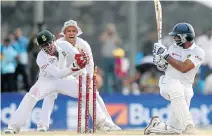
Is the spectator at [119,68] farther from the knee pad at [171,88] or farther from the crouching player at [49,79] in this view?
the knee pad at [171,88]

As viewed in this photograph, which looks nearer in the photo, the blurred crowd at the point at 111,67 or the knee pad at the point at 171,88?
the knee pad at the point at 171,88

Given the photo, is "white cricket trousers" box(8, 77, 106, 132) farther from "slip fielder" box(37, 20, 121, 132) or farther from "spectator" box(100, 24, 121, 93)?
"spectator" box(100, 24, 121, 93)

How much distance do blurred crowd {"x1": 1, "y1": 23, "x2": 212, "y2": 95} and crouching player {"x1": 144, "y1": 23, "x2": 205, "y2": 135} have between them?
712 centimetres

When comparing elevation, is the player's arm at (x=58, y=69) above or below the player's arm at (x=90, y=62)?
below

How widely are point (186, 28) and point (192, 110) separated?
650 centimetres

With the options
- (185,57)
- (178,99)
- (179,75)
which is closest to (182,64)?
(185,57)

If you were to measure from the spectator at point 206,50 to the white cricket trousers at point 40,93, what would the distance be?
23.2 ft

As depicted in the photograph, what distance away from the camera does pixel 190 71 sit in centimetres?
1625

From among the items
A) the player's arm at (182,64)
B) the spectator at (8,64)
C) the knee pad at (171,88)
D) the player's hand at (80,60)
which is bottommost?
the knee pad at (171,88)

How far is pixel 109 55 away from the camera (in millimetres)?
25000

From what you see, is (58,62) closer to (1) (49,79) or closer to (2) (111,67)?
(1) (49,79)

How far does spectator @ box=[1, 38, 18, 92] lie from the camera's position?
23.2 meters

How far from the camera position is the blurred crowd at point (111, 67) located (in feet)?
76.3

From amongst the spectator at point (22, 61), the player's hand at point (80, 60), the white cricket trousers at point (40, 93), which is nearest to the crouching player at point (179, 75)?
the player's hand at point (80, 60)
